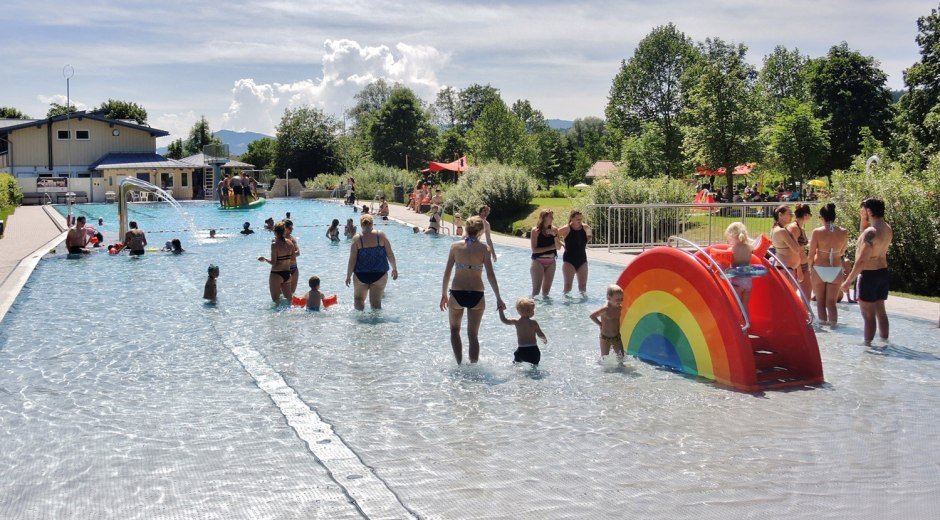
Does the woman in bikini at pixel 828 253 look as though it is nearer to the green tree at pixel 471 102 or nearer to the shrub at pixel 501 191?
the shrub at pixel 501 191

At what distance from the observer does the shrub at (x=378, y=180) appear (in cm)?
5103

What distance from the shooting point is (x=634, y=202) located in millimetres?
23219

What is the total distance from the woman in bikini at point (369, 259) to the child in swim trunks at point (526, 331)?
123 inches

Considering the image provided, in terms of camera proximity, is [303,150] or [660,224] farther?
[303,150]

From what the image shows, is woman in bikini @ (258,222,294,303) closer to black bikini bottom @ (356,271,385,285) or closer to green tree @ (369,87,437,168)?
black bikini bottom @ (356,271,385,285)

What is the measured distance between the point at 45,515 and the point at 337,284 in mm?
11139

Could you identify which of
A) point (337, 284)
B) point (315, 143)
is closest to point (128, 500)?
point (337, 284)

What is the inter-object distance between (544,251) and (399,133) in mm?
65219

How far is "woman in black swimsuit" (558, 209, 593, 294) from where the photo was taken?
13.4 m

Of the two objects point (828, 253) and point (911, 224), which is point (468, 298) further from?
point (911, 224)

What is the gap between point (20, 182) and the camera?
49719mm

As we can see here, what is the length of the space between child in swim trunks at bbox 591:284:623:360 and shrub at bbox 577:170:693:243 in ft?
36.4

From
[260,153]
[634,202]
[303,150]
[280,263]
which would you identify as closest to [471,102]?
[260,153]

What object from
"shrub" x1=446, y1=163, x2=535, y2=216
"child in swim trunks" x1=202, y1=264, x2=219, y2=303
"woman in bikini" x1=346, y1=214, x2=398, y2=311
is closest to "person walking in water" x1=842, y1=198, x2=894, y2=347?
"woman in bikini" x1=346, y1=214, x2=398, y2=311
